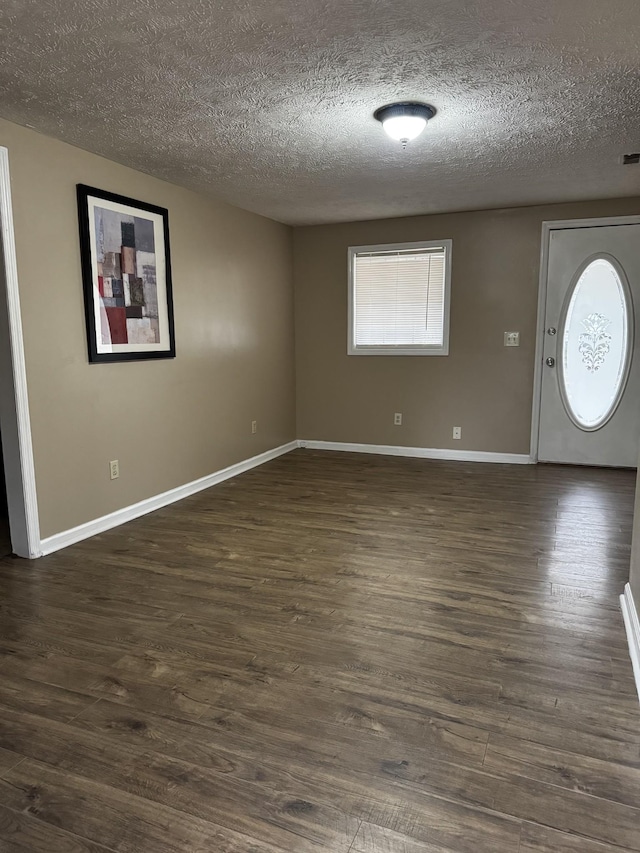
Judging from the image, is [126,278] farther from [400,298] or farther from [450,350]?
[450,350]

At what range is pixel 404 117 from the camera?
2.81 m

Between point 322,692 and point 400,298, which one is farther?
point 400,298

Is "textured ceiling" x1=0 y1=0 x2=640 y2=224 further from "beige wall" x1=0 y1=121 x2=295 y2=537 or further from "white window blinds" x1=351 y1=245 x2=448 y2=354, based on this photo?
"white window blinds" x1=351 y1=245 x2=448 y2=354

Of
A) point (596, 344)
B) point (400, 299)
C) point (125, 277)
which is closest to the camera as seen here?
point (125, 277)

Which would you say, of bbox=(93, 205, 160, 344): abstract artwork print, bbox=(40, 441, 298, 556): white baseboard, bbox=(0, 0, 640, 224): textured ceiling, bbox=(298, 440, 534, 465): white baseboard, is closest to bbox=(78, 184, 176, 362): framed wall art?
bbox=(93, 205, 160, 344): abstract artwork print

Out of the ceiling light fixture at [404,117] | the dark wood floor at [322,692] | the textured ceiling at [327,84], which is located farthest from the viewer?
the ceiling light fixture at [404,117]

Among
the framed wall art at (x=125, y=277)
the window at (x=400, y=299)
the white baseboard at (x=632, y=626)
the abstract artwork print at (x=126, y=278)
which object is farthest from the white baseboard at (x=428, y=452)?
the white baseboard at (x=632, y=626)

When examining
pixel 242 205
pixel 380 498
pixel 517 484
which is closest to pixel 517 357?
Answer: pixel 517 484

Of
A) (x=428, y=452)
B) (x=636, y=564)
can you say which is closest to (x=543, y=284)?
(x=428, y=452)

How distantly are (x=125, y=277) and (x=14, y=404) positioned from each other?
1.13 metres

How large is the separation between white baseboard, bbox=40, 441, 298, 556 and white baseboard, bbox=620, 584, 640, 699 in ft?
9.57

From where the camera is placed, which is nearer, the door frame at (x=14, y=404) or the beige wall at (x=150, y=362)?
the door frame at (x=14, y=404)

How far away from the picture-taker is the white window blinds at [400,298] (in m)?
5.44

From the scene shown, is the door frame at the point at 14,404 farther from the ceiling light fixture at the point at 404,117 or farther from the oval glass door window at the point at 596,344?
the oval glass door window at the point at 596,344
